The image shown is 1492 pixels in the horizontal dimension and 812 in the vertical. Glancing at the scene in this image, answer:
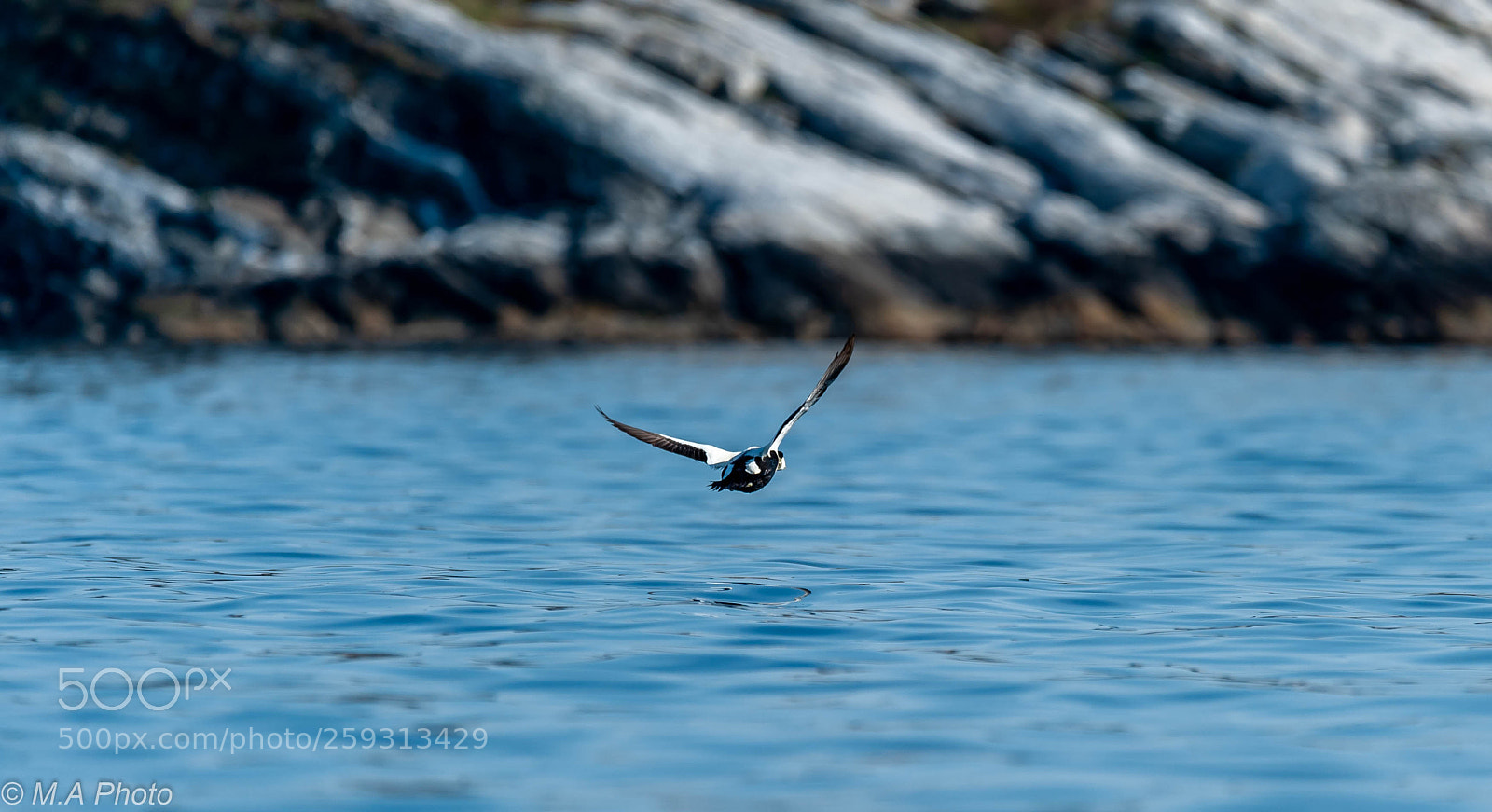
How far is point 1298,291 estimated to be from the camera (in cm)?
4612

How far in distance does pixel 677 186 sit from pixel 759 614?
35.1 meters

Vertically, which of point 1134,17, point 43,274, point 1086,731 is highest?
point 1134,17

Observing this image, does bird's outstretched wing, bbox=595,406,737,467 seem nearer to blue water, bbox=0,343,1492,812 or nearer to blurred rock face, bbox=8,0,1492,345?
blue water, bbox=0,343,1492,812

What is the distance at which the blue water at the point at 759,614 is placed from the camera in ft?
24.6

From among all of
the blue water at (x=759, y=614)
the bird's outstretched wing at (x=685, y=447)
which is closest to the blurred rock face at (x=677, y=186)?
the blue water at (x=759, y=614)

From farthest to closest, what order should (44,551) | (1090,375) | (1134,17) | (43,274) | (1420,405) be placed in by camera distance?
(1134,17), (43,274), (1090,375), (1420,405), (44,551)

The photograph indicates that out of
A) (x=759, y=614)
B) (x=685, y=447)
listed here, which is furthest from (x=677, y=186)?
(x=759, y=614)

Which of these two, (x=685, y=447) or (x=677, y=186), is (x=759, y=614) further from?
(x=677, y=186)

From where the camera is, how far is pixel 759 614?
36.4ft

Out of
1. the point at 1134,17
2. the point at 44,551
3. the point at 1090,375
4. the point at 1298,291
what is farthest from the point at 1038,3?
the point at 44,551

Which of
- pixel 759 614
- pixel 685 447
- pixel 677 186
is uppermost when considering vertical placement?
pixel 685 447

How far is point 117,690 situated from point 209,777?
172 centimetres

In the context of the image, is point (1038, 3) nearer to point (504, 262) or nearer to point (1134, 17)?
point (1134, 17)

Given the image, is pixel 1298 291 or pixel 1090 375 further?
pixel 1298 291
